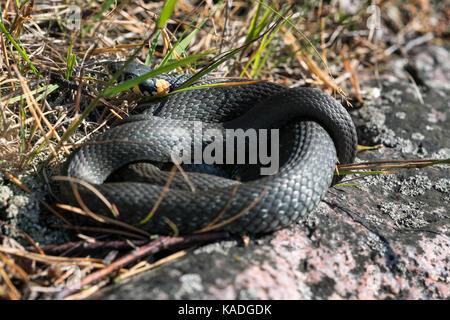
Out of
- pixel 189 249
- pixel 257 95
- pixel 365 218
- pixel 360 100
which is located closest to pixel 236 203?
pixel 189 249

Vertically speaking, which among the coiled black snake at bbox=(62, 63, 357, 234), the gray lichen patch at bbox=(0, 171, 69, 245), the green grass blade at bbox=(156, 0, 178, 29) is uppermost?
the green grass blade at bbox=(156, 0, 178, 29)

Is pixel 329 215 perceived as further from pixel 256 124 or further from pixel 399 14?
pixel 399 14

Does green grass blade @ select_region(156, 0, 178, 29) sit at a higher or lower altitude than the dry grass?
higher

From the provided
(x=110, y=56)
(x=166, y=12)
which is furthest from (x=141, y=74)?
(x=166, y=12)

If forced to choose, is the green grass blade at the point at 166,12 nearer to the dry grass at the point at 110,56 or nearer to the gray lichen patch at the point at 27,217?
the dry grass at the point at 110,56

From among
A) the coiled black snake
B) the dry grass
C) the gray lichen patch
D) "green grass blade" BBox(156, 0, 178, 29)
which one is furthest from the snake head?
the gray lichen patch

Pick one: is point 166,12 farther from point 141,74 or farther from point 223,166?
point 141,74

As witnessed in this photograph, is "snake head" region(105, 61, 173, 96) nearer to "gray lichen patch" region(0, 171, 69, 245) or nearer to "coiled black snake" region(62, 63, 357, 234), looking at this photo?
"coiled black snake" region(62, 63, 357, 234)

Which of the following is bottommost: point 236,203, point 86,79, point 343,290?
point 343,290
